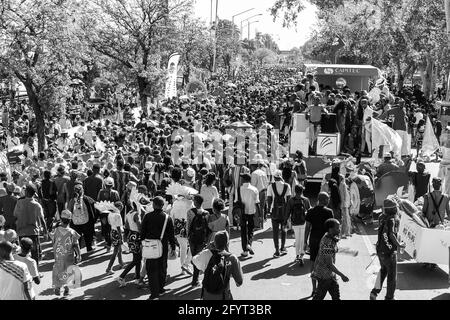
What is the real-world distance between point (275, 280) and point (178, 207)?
195 centimetres

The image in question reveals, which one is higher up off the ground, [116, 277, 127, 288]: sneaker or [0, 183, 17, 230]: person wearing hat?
[0, 183, 17, 230]: person wearing hat

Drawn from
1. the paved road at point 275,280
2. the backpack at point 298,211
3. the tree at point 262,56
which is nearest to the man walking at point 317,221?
the paved road at point 275,280

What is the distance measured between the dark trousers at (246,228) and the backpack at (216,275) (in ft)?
14.7

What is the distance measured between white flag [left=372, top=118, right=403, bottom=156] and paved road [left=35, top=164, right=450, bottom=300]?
16.2 feet

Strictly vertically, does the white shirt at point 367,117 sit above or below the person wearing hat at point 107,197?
above

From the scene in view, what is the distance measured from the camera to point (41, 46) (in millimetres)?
18875

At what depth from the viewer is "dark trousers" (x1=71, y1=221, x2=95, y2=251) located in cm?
1196

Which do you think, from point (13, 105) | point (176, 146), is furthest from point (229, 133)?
point (13, 105)

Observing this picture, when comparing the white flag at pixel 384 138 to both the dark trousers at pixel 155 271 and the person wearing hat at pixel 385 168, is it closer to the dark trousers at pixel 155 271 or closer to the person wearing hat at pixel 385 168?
the person wearing hat at pixel 385 168

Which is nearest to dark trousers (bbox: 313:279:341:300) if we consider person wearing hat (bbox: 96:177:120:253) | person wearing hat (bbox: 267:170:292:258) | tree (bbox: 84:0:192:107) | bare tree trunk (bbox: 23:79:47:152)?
person wearing hat (bbox: 267:170:292:258)

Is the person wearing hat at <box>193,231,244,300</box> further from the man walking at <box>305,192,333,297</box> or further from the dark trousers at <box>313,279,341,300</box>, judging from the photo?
the man walking at <box>305,192,333,297</box>

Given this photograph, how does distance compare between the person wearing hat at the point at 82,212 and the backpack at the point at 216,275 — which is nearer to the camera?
the backpack at the point at 216,275

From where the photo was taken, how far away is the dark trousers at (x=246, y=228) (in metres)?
11.7
